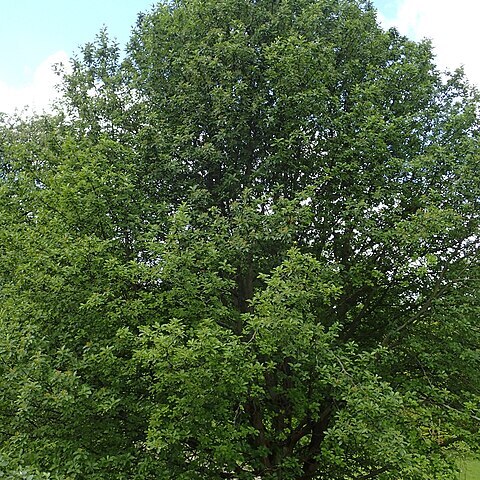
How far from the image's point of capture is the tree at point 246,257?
709cm

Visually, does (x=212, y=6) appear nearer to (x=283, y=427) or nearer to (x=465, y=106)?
(x=465, y=106)

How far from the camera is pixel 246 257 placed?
859 centimetres

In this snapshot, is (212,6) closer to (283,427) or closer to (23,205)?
(23,205)

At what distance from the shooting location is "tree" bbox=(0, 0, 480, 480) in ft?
23.3

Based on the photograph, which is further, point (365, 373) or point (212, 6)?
point (212, 6)

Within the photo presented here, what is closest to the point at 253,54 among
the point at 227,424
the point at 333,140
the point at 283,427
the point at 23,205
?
the point at 333,140

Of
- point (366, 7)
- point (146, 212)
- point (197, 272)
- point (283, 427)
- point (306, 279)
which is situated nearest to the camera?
point (306, 279)

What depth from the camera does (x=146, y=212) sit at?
28.6ft

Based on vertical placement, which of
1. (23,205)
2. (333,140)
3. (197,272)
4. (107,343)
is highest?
(333,140)

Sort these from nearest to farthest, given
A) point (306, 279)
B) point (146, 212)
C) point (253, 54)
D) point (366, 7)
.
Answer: point (306, 279), point (146, 212), point (253, 54), point (366, 7)

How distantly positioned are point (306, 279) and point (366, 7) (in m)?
7.35

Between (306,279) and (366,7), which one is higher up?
(366,7)

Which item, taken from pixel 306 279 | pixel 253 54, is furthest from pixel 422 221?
pixel 253 54

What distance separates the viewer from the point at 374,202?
30.0 ft
